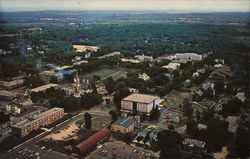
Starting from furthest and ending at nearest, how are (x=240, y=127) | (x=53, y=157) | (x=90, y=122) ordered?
Result: (x=90, y=122) → (x=240, y=127) → (x=53, y=157)

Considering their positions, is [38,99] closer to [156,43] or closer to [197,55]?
[197,55]

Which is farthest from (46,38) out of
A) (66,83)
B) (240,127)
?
(240,127)

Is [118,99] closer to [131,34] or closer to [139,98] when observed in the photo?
[139,98]

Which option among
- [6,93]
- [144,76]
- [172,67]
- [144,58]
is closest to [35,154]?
[6,93]

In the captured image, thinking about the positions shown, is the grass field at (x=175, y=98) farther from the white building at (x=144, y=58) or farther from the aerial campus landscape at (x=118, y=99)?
the white building at (x=144, y=58)

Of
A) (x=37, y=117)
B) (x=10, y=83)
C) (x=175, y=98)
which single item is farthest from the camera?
(x=10, y=83)

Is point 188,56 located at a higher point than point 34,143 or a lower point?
higher

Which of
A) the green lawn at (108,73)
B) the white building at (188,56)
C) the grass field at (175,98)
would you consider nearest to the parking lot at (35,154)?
the grass field at (175,98)
